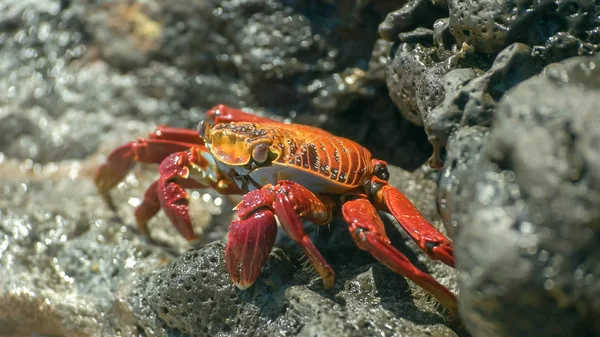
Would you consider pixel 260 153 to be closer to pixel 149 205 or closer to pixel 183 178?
pixel 183 178

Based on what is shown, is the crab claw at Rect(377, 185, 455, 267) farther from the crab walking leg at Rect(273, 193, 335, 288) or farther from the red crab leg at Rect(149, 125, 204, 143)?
the red crab leg at Rect(149, 125, 204, 143)

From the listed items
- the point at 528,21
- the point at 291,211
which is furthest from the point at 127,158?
the point at 528,21

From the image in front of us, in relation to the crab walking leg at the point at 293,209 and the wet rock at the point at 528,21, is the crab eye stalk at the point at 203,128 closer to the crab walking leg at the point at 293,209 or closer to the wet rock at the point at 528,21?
the crab walking leg at the point at 293,209

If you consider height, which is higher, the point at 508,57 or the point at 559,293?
the point at 508,57

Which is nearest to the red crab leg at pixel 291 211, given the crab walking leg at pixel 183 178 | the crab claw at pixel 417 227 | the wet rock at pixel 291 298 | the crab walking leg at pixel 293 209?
the crab walking leg at pixel 293 209

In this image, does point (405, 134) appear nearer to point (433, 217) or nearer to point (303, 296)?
point (433, 217)

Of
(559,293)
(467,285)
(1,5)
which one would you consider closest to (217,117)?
(467,285)
